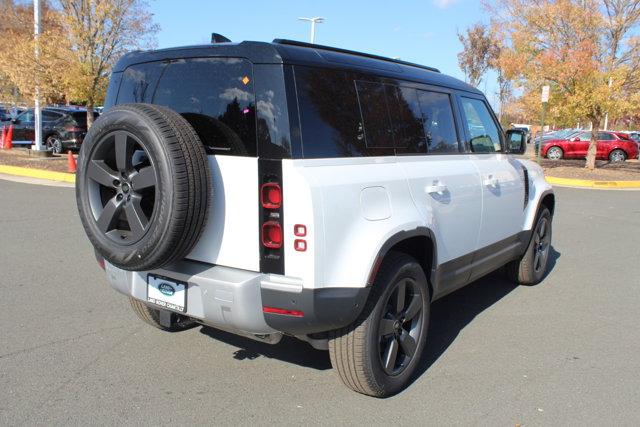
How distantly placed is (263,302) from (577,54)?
52.3 ft

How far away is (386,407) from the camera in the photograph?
3.19 meters

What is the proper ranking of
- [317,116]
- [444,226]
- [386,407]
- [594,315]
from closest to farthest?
[317,116], [386,407], [444,226], [594,315]

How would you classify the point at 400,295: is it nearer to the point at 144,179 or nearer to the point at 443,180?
the point at 443,180

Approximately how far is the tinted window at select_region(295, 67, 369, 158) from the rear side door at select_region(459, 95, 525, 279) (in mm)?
1511

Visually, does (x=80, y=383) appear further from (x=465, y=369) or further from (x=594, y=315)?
(x=594, y=315)

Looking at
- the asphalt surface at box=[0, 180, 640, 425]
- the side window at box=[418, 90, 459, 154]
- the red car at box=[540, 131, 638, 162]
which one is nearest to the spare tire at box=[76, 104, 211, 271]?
the asphalt surface at box=[0, 180, 640, 425]

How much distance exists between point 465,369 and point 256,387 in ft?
4.61

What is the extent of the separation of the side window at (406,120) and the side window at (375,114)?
7 cm

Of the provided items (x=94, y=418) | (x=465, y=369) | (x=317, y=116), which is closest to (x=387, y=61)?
(x=317, y=116)

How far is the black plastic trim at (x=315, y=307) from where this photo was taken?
2758 millimetres

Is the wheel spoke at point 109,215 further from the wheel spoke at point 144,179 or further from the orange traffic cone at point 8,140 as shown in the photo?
the orange traffic cone at point 8,140

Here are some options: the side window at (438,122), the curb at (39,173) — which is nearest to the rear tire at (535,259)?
the side window at (438,122)

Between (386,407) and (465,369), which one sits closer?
(386,407)

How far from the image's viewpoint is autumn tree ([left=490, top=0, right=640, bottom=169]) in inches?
639
